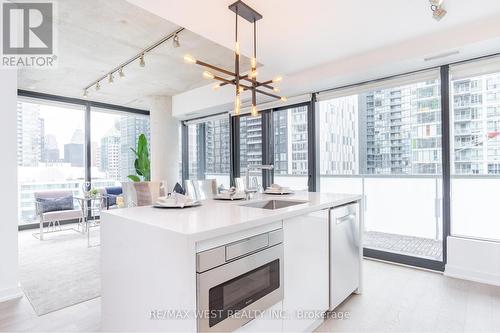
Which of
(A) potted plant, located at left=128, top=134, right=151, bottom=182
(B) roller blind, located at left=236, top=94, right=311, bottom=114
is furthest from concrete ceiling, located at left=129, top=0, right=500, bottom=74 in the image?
(A) potted plant, located at left=128, top=134, right=151, bottom=182

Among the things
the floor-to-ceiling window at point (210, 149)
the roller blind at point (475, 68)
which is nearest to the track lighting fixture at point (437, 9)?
the roller blind at point (475, 68)

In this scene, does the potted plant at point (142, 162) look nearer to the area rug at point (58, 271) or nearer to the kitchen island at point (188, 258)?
the area rug at point (58, 271)

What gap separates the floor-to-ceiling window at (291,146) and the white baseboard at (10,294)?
11.3 ft

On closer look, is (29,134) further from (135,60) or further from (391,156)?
(391,156)

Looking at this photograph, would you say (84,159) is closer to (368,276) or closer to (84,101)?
(84,101)

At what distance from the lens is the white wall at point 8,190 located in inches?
95.4

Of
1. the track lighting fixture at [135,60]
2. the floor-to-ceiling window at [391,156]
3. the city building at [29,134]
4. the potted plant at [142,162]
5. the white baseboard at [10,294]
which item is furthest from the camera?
the potted plant at [142,162]

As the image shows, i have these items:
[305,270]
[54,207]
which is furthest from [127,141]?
[305,270]

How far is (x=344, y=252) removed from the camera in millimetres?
2244

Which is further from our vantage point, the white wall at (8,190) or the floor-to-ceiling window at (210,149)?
the floor-to-ceiling window at (210,149)

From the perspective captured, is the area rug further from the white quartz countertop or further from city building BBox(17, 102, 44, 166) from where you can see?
city building BBox(17, 102, 44, 166)

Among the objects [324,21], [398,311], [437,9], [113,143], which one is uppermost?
[324,21]

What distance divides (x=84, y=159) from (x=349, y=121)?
5.40 metres

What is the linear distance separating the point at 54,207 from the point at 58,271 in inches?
81.2
